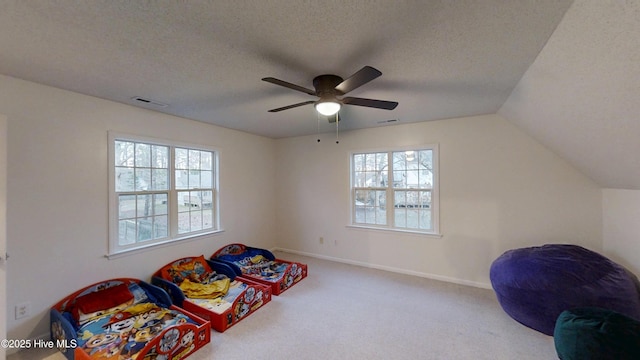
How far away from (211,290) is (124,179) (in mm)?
1756

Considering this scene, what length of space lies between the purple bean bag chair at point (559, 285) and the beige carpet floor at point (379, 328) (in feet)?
0.78

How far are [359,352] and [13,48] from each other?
3.60 m

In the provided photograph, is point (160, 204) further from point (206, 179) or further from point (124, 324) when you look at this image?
point (124, 324)

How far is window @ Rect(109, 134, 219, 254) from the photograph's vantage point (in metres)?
2.93

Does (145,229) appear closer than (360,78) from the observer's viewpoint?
No

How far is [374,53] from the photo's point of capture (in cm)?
180

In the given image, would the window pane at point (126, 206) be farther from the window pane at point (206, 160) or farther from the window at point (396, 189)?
the window at point (396, 189)

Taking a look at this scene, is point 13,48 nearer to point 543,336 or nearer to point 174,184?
point 174,184

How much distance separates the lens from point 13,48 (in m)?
1.73

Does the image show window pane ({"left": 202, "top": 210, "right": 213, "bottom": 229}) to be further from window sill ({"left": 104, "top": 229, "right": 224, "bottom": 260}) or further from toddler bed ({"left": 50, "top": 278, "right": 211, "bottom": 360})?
toddler bed ({"left": 50, "top": 278, "right": 211, "bottom": 360})

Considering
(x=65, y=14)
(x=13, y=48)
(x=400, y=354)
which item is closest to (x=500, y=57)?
(x=400, y=354)

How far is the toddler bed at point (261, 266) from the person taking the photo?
3350mm

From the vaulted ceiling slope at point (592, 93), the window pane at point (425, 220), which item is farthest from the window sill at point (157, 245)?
the vaulted ceiling slope at point (592, 93)

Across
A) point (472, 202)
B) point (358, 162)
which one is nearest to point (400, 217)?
point (472, 202)
